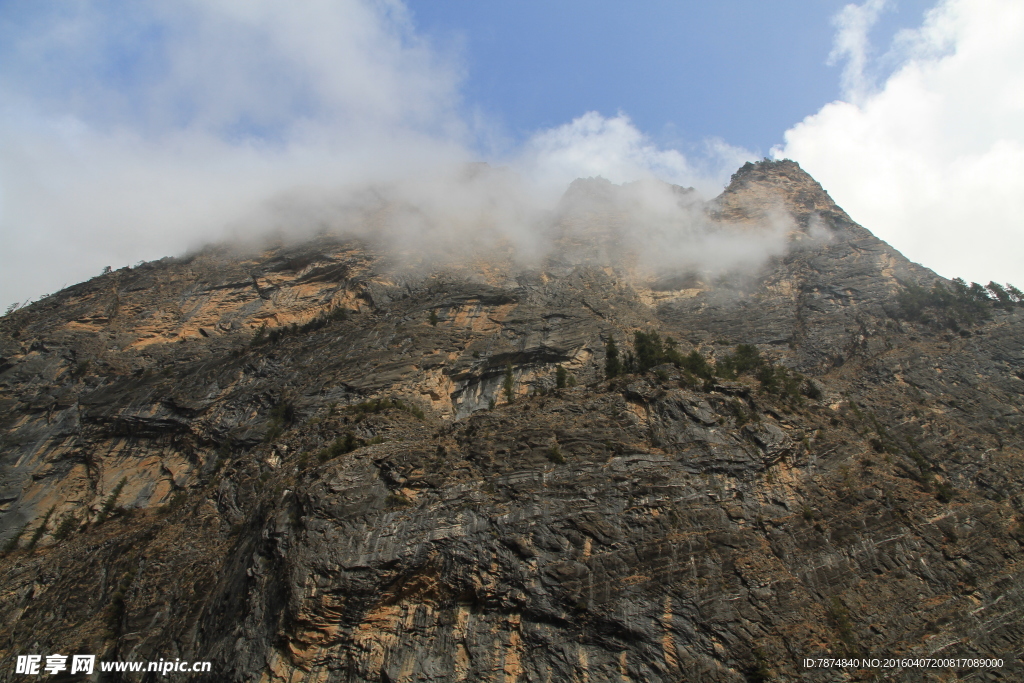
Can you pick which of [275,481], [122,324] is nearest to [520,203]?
[122,324]

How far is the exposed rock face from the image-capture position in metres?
26.9

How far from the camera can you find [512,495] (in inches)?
1241

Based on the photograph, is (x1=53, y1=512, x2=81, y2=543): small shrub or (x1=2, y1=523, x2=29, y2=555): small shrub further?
(x1=53, y1=512, x2=81, y2=543): small shrub

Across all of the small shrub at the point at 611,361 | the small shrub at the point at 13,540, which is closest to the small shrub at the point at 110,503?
the small shrub at the point at 13,540

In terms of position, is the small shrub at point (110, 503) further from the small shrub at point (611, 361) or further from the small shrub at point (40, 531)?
the small shrub at point (611, 361)

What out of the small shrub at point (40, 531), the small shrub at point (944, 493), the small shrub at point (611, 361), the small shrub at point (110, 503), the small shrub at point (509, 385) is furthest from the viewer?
the small shrub at point (509, 385)

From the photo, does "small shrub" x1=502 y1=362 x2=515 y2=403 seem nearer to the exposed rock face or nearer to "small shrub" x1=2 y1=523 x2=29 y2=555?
the exposed rock face

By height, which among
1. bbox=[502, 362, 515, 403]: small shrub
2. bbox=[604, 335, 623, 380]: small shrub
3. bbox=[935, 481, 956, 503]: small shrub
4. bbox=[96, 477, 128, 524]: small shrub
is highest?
bbox=[604, 335, 623, 380]: small shrub

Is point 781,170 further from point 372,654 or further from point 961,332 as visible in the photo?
point 372,654

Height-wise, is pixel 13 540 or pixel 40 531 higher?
pixel 40 531

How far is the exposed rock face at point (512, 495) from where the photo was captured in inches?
1059

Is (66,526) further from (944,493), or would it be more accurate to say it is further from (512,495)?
(944,493)

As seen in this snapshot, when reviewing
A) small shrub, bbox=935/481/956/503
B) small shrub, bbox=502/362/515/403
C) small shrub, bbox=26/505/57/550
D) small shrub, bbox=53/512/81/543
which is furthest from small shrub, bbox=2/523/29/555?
small shrub, bbox=935/481/956/503

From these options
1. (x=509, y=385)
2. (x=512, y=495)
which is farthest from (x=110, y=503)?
(x=512, y=495)
